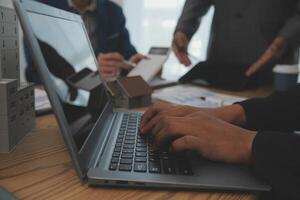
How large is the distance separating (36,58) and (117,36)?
1.65m

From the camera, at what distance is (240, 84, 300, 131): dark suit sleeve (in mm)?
660

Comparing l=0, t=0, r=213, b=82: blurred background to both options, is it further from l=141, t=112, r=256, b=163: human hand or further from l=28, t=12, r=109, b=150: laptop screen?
l=141, t=112, r=256, b=163: human hand

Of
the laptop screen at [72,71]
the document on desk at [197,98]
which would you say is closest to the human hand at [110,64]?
the document on desk at [197,98]

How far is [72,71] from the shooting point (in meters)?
0.57

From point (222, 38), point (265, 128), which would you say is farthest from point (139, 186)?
point (222, 38)

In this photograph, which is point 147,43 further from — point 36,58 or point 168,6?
point 36,58

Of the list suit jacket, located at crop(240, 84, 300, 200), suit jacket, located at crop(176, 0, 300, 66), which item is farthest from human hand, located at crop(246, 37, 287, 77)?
suit jacket, located at crop(240, 84, 300, 200)

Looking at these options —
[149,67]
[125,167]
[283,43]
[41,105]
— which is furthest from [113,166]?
[283,43]

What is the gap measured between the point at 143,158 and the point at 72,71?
22 cm

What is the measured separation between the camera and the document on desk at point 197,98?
0.97 meters

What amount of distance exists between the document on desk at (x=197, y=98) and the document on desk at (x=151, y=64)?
10 cm

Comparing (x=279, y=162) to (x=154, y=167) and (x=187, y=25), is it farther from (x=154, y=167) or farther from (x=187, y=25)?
(x=187, y=25)

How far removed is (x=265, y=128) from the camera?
0.66 meters

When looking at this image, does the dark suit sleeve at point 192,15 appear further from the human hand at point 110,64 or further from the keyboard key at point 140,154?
the keyboard key at point 140,154
